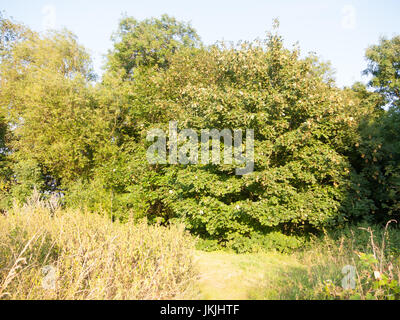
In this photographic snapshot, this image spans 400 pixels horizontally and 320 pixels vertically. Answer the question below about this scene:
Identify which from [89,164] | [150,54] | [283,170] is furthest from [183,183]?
[150,54]

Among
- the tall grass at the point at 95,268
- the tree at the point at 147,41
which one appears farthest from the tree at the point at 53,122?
the tall grass at the point at 95,268

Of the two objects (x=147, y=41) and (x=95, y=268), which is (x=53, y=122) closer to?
(x=147, y=41)

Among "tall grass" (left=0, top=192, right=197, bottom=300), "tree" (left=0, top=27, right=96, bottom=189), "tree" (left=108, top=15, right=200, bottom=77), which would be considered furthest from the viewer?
"tree" (left=108, top=15, right=200, bottom=77)

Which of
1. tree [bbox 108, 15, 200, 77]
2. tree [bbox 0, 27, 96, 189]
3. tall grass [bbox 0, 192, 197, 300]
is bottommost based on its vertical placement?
tall grass [bbox 0, 192, 197, 300]

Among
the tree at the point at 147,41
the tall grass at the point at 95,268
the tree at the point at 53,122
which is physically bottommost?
the tall grass at the point at 95,268

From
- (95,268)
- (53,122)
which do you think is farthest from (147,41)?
(95,268)

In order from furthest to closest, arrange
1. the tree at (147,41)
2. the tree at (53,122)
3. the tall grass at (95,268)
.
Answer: the tree at (147,41), the tree at (53,122), the tall grass at (95,268)

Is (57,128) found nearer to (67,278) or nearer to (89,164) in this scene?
(89,164)

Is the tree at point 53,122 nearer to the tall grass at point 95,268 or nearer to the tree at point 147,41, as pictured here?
the tree at point 147,41

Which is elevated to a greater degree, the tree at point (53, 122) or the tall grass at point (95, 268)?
the tree at point (53, 122)

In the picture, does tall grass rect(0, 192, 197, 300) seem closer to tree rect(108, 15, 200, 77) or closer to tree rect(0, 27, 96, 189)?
tree rect(0, 27, 96, 189)

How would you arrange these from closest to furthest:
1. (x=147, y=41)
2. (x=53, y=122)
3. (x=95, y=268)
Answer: (x=95, y=268), (x=53, y=122), (x=147, y=41)

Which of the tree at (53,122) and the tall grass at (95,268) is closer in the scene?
the tall grass at (95,268)

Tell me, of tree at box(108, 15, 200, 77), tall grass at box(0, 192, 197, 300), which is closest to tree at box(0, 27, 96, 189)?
tree at box(108, 15, 200, 77)
